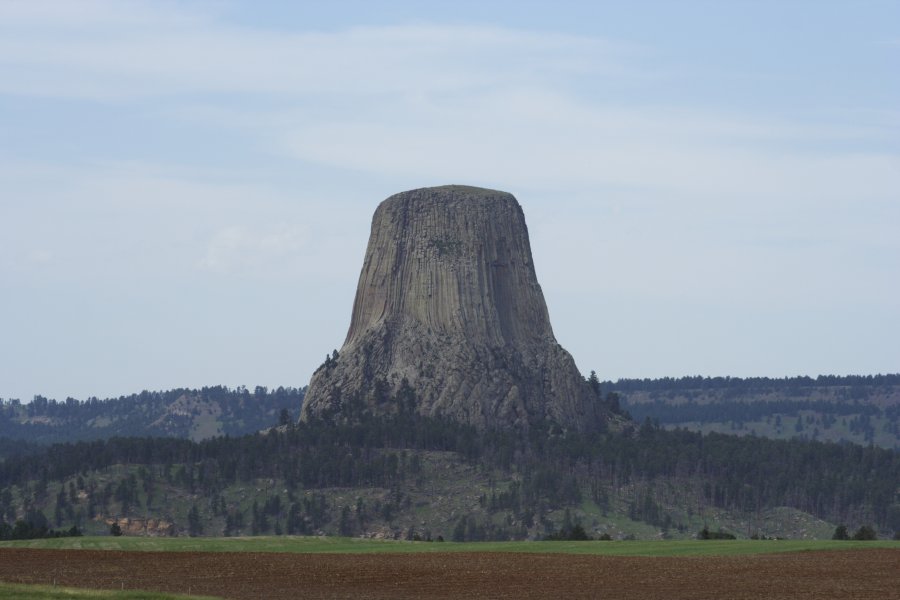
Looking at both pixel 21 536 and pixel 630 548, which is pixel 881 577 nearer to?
pixel 630 548

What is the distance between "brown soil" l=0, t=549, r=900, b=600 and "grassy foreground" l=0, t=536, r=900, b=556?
589cm

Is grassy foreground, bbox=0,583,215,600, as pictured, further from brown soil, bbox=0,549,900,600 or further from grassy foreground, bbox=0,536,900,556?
grassy foreground, bbox=0,536,900,556

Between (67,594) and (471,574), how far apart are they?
3117 cm

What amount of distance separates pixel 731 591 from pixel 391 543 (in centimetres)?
5997

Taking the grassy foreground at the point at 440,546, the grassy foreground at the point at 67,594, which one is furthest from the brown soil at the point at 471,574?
the grassy foreground at the point at 67,594

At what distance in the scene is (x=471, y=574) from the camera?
339ft

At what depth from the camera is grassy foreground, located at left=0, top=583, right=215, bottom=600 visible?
78.9 meters

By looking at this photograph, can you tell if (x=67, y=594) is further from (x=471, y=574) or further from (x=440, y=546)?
(x=440, y=546)

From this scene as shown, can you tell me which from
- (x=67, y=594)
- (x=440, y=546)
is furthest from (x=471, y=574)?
(x=440, y=546)

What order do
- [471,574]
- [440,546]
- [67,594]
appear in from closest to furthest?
[67,594], [471,574], [440,546]

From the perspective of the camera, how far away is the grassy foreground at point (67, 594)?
78.9 m

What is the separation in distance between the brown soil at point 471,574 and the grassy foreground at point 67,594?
21.0 ft

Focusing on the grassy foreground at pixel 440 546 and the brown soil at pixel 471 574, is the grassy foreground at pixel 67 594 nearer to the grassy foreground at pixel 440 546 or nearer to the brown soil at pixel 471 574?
the brown soil at pixel 471 574

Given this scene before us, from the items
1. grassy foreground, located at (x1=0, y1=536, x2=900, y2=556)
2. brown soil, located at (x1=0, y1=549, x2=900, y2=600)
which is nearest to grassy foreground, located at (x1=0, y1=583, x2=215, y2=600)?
brown soil, located at (x1=0, y1=549, x2=900, y2=600)
